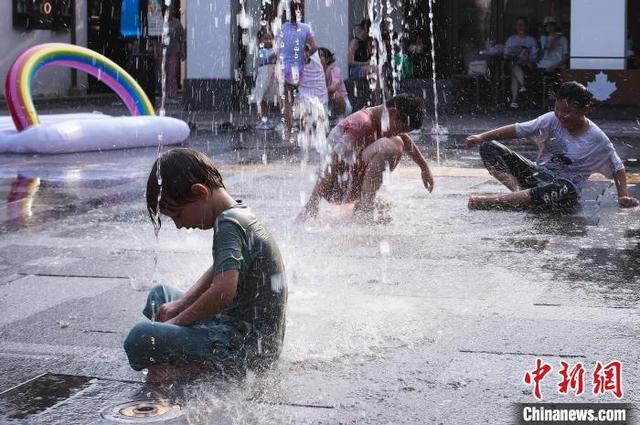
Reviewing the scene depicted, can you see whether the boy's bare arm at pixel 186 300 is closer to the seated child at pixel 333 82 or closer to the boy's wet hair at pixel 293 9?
the seated child at pixel 333 82

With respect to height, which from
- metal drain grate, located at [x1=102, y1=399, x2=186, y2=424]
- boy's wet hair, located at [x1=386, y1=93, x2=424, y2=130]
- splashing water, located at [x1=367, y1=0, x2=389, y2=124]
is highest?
splashing water, located at [x1=367, y1=0, x2=389, y2=124]

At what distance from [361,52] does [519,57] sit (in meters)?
3.45

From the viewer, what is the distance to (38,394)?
12.6 feet

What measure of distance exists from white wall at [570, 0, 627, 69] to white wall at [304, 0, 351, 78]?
4144 mm

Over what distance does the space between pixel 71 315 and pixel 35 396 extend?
1190 millimetres

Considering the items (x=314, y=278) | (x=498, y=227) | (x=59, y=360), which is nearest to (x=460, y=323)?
(x=314, y=278)

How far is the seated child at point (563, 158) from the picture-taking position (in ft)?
26.0

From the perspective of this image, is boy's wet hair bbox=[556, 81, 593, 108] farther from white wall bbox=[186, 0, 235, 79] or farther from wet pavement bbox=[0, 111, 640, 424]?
white wall bbox=[186, 0, 235, 79]

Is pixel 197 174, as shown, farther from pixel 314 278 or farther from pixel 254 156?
pixel 254 156

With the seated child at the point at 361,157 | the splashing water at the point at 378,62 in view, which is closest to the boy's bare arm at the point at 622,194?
the seated child at the point at 361,157

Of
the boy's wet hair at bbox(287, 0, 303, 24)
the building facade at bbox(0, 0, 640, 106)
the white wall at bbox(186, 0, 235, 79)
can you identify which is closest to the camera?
the building facade at bbox(0, 0, 640, 106)

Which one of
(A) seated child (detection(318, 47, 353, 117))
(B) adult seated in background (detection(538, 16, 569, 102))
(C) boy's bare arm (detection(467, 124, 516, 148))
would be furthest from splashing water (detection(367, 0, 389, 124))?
(C) boy's bare arm (detection(467, 124, 516, 148))

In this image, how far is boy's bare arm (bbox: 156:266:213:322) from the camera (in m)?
4.05

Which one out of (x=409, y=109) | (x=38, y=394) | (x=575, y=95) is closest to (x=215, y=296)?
(x=38, y=394)
